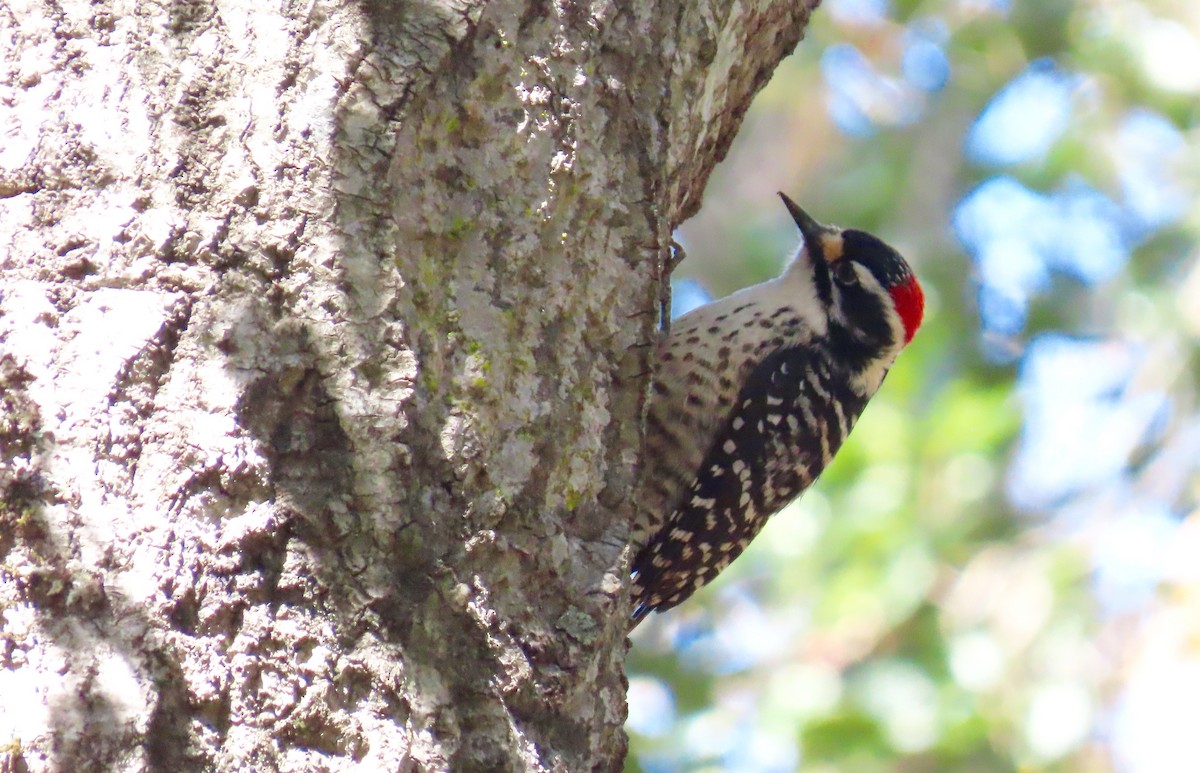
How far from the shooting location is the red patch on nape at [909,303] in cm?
431

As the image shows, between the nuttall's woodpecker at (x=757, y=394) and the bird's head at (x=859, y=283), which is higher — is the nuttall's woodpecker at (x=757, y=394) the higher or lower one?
the lower one

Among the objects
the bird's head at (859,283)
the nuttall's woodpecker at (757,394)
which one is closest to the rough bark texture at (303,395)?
the nuttall's woodpecker at (757,394)

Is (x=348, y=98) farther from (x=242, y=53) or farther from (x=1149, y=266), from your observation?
(x=1149, y=266)

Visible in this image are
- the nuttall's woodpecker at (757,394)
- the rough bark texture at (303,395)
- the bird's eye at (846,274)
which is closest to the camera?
the rough bark texture at (303,395)

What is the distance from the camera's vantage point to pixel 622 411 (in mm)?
2727

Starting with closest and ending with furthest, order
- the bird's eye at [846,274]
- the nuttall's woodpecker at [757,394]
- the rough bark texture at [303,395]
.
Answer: the rough bark texture at [303,395] → the nuttall's woodpecker at [757,394] → the bird's eye at [846,274]

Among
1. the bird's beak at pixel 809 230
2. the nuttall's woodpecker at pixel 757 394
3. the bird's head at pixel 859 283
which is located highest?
the bird's beak at pixel 809 230

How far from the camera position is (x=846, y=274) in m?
4.27

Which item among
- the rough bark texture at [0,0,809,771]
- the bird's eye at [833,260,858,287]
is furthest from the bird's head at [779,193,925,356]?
the rough bark texture at [0,0,809,771]

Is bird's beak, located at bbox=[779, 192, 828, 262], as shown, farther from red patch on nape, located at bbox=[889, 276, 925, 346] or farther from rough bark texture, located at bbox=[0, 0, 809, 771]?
rough bark texture, located at bbox=[0, 0, 809, 771]

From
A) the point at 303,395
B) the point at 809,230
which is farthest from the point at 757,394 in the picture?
→ the point at 303,395

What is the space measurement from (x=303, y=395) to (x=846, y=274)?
2.55 metres

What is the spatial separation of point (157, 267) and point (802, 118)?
1065 centimetres

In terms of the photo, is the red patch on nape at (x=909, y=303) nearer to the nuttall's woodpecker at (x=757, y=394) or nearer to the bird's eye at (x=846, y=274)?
the nuttall's woodpecker at (x=757, y=394)
